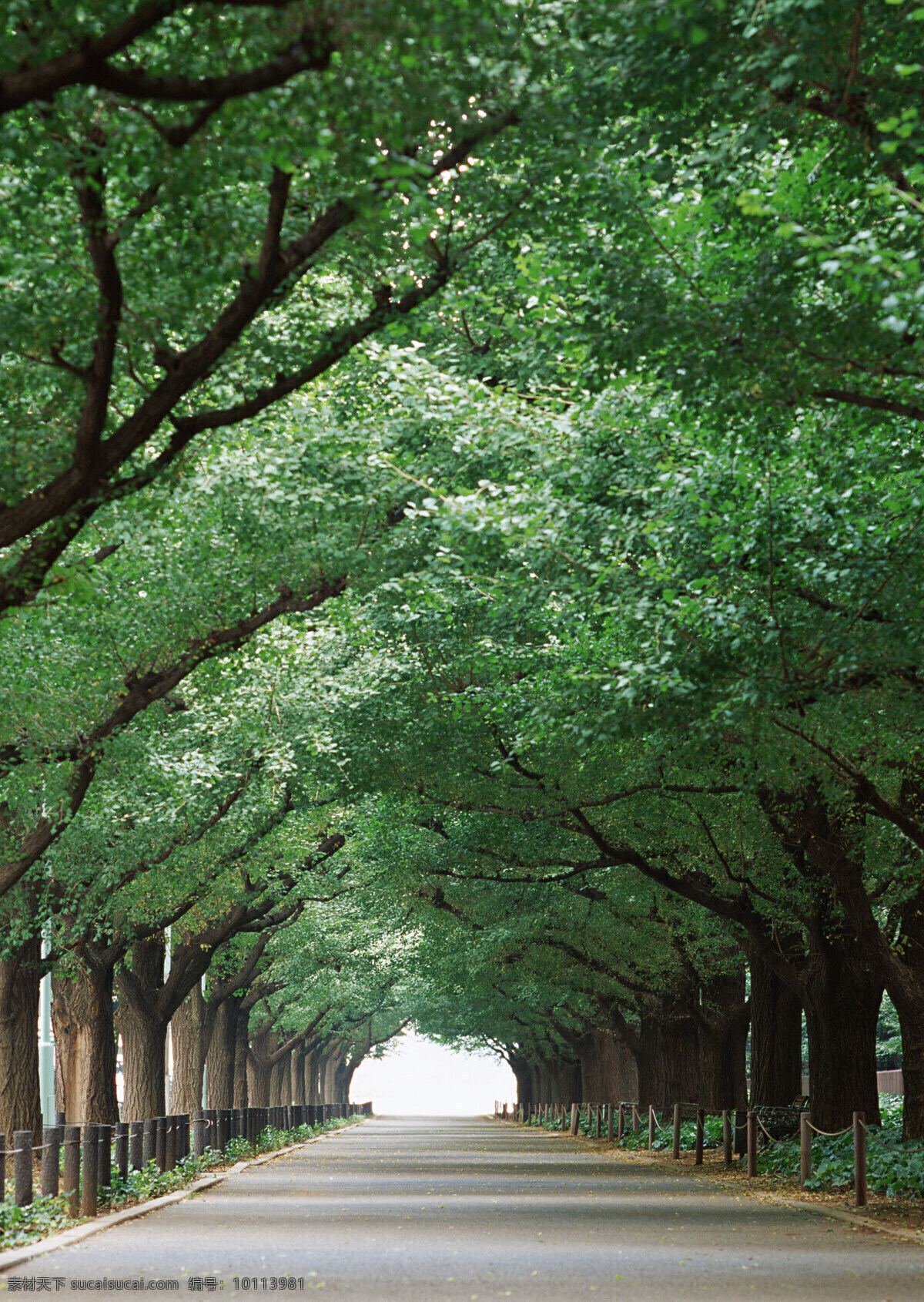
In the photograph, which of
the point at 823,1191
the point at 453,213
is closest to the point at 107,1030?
the point at 823,1191

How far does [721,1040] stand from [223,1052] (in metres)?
14.2

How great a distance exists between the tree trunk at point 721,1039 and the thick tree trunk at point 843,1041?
10667 mm

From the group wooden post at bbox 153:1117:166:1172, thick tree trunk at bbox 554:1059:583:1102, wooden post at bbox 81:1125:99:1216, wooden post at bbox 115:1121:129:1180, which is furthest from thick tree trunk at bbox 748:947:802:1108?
thick tree trunk at bbox 554:1059:583:1102

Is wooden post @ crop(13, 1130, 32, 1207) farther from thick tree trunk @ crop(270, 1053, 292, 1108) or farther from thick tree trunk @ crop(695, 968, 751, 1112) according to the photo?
thick tree trunk @ crop(270, 1053, 292, 1108)

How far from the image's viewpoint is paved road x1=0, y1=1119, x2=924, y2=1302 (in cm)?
1101

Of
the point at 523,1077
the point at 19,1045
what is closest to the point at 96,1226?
the point at 19,1045

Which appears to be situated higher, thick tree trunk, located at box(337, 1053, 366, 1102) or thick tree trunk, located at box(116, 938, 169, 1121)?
thick tree trunk, located at box(116, 938, 169, 1121)

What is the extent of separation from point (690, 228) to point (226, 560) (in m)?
6.62

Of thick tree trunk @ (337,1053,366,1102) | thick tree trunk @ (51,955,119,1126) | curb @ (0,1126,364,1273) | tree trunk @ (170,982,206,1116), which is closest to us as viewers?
curb @ (0,1126,364,1273)

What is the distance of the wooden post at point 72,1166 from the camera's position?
17.4 m

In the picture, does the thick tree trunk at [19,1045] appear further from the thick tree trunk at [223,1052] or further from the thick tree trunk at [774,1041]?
the thick tree trunk at [223,1052]

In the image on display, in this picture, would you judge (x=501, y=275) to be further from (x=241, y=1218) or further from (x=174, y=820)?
(x=241, y=1218)

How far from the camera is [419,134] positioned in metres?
9.20

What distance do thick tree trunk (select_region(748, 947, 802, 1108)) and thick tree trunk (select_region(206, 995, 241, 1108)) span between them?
56.6ft
